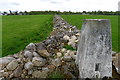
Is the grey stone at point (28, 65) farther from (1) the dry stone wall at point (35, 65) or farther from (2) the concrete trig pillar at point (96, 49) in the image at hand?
(2) the concrete trig pillar at point (96, 49)

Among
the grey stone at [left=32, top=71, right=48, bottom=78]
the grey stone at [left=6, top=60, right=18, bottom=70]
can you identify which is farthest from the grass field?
the grey stone at [left=32, top=71, right=48, bottom=78]

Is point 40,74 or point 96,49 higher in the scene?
point 96,49

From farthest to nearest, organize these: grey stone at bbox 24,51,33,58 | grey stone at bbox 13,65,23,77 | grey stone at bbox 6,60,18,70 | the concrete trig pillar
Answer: grey stone at bbox 24,51,33,58
grey stone at bbox 6,60,18,70
grey stone at bbox 13,65,23,77
the concrete trig pillar

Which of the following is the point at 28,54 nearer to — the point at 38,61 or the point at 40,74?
the point at 38,61

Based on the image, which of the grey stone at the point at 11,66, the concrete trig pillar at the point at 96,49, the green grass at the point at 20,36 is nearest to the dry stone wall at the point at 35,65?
the grey stone at the point at 11,66

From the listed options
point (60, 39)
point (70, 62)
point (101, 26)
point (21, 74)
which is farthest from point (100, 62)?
point (60, 39)

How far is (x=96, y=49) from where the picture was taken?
15.0ft

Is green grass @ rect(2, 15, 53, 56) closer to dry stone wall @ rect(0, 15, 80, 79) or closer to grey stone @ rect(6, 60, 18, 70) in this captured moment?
dry stone wall @ rect(0, 15, 80, 79)

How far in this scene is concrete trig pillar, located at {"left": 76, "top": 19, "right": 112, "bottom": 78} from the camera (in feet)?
14.8

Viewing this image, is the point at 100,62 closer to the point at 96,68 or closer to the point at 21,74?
the point at 96,68

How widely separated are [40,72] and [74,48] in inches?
101

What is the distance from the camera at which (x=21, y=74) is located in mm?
5602

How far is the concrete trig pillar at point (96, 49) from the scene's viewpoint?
4523mm

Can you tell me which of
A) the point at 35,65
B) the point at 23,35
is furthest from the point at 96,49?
the point at 23,35
